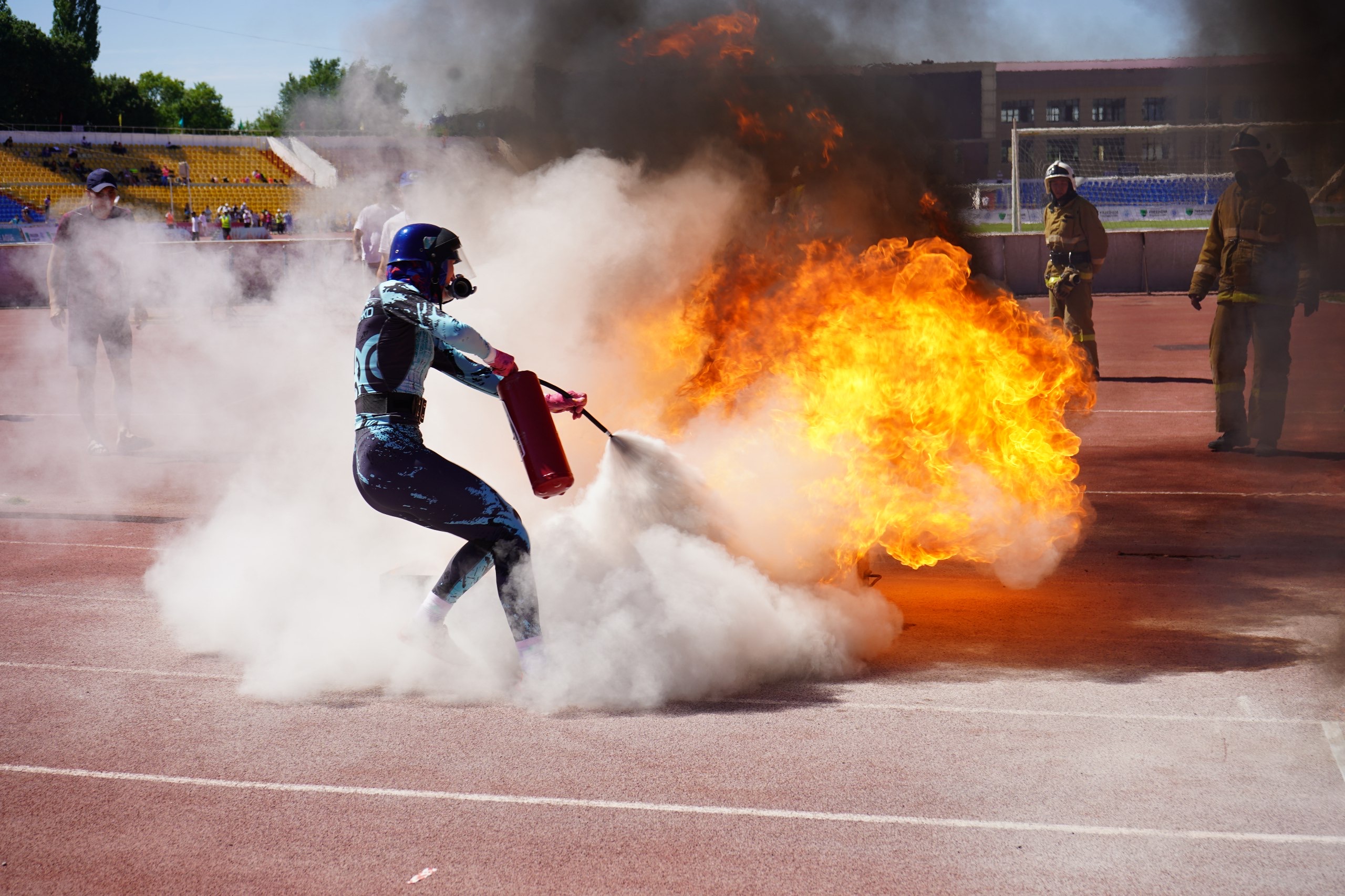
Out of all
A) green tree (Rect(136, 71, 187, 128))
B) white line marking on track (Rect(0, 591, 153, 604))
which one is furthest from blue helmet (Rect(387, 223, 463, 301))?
green tree (Rect(136, 71, 187, 128))

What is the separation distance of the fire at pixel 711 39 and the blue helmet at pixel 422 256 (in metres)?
2.79

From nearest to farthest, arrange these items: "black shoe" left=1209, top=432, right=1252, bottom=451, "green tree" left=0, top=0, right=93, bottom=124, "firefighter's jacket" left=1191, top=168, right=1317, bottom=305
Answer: "firefighter's jacket" left=1191, top=168, right=1317, bottom=305 < "black shoe" left=1209, top=432, right=1252, bottom=451 < "green tree" left=0, top=0, right=93, bottom=124

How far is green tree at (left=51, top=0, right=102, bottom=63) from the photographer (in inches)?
3664

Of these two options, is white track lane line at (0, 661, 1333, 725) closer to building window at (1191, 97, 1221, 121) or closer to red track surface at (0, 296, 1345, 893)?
red track surface at (0, 296, 1345, 893)

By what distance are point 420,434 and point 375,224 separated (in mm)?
6381

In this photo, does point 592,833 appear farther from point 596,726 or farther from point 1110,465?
point 1110,465

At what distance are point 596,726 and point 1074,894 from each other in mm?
1951

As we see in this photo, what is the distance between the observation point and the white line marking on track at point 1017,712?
14.7ft

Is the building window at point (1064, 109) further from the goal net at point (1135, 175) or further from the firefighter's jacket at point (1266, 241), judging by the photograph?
the firefighter's jacket at point (1266, 241)

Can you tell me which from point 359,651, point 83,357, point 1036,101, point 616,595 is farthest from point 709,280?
point 1036,101

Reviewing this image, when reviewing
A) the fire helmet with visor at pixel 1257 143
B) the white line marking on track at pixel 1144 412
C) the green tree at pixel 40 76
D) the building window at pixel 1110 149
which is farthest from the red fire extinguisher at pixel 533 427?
the green tree at pixel 40 76

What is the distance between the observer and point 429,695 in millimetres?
5031

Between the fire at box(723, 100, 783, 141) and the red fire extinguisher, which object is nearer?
the red fire extinguisher

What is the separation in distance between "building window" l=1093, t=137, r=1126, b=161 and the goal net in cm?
3
